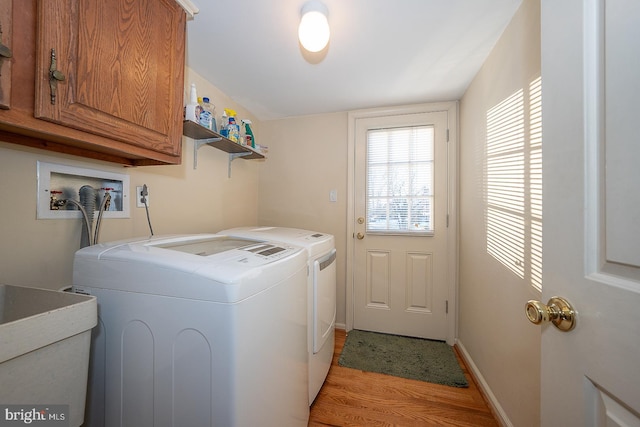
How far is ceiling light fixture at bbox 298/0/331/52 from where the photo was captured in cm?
112

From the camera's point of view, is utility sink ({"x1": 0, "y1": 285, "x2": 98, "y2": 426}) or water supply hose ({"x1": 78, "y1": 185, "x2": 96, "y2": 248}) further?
water supply hose ({"x1": 78, "y1": 185, "x2": 96, "y2": 248})

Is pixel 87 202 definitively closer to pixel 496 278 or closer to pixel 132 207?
pixel 132 207

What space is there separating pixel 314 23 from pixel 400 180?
1507 millimetres

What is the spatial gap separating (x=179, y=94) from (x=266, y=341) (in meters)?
1.13

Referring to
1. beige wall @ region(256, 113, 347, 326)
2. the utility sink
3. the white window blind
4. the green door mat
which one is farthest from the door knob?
beige wall @ region(256, 113, 347, 326)

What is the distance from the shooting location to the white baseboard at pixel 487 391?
130 cm

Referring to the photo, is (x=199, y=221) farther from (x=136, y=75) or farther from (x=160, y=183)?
(x=136, y=75)

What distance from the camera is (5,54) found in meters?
0.57

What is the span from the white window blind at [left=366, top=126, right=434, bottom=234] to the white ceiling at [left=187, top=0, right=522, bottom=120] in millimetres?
318

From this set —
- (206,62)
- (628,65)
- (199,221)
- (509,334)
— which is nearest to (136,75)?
(206,62)

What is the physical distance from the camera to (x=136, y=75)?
0.91 m

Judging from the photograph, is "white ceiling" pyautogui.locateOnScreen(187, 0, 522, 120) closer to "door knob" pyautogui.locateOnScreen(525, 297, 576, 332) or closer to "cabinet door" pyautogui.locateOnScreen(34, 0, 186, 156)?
"cabinet door" pyautogui.locateOnScreen(34, 0, 186, 156)

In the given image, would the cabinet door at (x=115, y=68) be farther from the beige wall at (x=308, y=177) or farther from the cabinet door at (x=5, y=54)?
the beige wall at (x=308, y=177)

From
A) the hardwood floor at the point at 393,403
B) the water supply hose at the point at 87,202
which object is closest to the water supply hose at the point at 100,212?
the water supply hose at the point at 87,202
